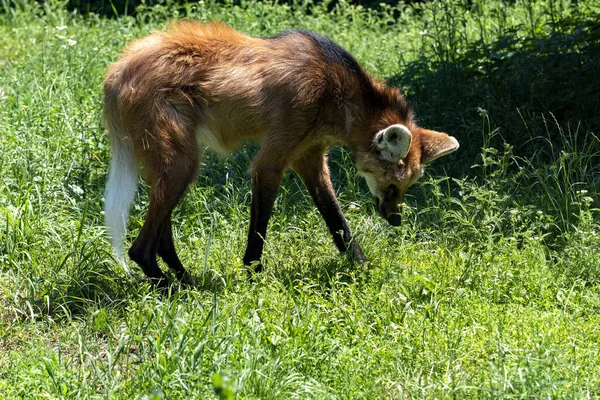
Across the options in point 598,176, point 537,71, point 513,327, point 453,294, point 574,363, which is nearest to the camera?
point 574,363

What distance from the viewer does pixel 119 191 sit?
3662 mm

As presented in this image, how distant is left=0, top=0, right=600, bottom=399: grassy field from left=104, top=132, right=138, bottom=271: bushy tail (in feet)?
0.43

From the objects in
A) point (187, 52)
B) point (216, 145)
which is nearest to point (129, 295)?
point (216, 145)

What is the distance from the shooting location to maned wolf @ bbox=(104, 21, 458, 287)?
3.65 m

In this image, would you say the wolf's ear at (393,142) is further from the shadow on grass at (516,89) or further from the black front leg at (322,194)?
the shadow on grass at (516,89)

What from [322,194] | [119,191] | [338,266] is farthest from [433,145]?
[119,191]

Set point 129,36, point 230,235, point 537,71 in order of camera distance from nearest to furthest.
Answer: point 230,235, point 537,71, point 129,36

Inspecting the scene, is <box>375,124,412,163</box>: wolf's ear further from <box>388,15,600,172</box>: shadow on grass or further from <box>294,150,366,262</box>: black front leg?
<box>388,15,600,172</box>: shadow on grass

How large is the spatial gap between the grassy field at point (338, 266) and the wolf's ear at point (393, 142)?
338 mm

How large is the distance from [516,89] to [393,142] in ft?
6.10

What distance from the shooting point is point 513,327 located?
10.3ft

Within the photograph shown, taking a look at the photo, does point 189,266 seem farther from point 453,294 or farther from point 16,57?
point 16,57

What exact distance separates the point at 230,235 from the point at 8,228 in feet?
3.45

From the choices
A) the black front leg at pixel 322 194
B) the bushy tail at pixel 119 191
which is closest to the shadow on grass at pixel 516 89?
the black front leg at pixel 322 194
